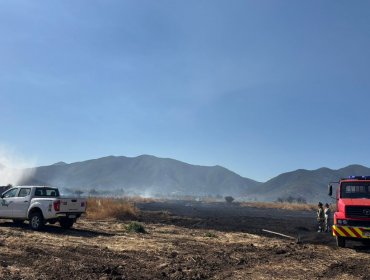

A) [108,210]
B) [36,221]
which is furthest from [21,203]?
[108,210]

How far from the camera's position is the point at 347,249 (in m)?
16.8

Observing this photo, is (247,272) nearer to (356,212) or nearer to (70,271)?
(70,271)

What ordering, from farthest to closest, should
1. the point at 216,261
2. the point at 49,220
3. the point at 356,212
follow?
the point at 49,220, the point at 356,212, the point at 216,261

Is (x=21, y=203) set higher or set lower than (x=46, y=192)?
lower

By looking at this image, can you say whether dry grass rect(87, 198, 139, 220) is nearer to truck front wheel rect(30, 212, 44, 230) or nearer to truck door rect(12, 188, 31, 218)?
truck door rect(12, 188, 31, 218)

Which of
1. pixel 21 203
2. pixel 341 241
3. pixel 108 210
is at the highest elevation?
pixel 21 203

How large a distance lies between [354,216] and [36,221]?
14036 millimetres

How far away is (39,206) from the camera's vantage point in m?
19.9

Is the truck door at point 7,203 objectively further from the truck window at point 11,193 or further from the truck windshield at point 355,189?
the truck windshield at point 355,189

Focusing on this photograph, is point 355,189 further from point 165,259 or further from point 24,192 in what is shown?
point 24,192

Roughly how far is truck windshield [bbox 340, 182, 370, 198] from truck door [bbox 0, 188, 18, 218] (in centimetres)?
1565

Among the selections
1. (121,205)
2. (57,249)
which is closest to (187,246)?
(57,249)

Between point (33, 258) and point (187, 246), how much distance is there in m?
6.39

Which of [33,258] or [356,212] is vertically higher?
[356,212]
